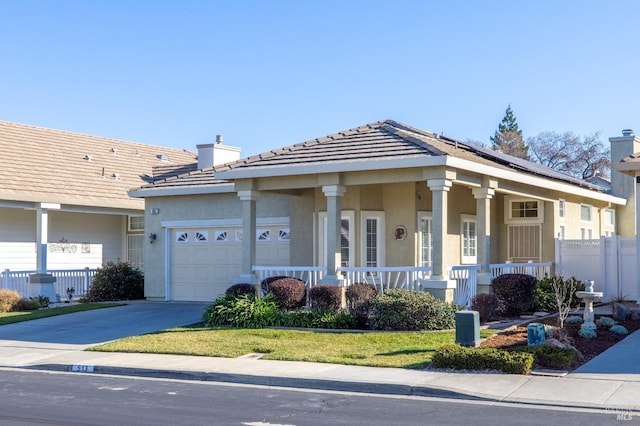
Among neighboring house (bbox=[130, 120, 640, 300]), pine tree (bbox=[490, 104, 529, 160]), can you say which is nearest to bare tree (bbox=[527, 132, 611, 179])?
pine tree (bbox=[490, 104, 529, 160])

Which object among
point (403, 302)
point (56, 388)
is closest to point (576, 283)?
point (403, 302)

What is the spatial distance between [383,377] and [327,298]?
18.4ft

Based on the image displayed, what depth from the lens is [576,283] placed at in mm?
20828

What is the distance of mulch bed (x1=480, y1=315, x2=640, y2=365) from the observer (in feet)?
47.1

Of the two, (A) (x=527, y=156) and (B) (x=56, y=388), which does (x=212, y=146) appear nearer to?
(B) (x=56, y=388)

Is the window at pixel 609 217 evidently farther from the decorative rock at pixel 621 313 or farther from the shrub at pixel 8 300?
the shrub at pixel 8 300

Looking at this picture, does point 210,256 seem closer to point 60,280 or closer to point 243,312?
point 60,280

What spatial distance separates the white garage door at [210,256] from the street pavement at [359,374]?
512cm

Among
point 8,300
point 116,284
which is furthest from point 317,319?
point 8,300

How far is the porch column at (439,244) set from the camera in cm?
1752

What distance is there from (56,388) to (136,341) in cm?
446

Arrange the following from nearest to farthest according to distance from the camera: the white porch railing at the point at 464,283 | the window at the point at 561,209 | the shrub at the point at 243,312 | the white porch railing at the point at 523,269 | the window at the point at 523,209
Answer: the shrub at the point at 243,312
the white porch railing at the point at 464,283
the white porch railing at the point at 523,269
the window at the point at 523,209
the window at the point at 561,209

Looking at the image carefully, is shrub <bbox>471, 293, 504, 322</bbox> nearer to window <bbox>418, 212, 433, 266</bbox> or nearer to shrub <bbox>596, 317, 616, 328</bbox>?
shrub <bbox>596, 317, 616, 328</bbox>

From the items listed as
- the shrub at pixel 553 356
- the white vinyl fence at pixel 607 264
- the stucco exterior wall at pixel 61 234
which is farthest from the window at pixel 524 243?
the stucco exterior wall at pixel 61 234
